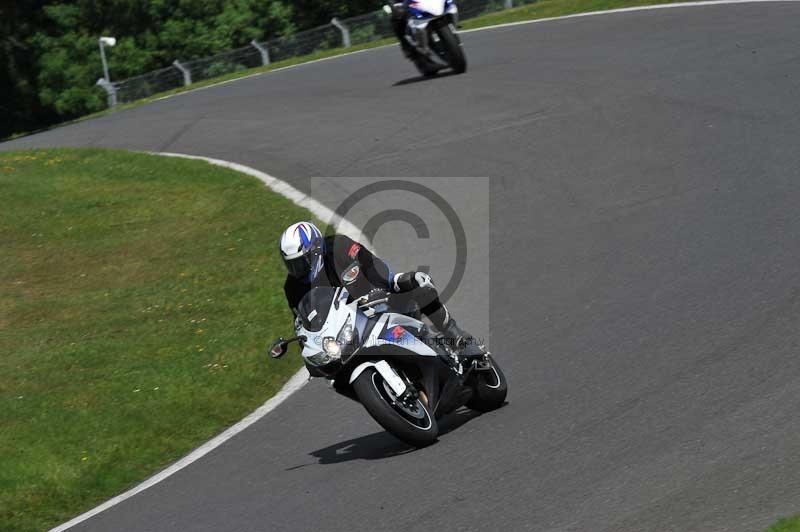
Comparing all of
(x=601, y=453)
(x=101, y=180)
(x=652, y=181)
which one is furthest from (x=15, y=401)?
(x=101, y=180)

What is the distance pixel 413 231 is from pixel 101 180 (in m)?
7.17

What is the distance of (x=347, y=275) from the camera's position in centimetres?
768

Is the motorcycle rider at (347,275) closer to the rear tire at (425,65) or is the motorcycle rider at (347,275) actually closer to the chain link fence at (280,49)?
the rear tire at (425,65)

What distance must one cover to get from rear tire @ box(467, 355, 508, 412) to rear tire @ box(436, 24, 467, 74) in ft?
43.8

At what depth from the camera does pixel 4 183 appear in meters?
19.4

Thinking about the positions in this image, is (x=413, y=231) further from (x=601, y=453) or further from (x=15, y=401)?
(x=601, y=453)

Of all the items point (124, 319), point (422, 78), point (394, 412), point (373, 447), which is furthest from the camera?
point (422, 78)

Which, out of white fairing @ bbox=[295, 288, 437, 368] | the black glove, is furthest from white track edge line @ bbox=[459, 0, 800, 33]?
white fairing @ bbox=[295, 288, 437, 368]

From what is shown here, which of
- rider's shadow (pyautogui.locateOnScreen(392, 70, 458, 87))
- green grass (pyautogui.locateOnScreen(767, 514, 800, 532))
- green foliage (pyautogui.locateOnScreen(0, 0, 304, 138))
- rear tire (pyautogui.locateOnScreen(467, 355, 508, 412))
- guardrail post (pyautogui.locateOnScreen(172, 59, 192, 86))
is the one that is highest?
green grass (pyautogui.locateOnScreen(767, 514, 800, 532))

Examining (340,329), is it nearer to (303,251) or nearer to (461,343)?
(303,251)

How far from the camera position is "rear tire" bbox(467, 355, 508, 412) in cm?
839

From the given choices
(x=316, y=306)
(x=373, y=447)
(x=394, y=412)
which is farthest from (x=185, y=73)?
(x=394, y=412)

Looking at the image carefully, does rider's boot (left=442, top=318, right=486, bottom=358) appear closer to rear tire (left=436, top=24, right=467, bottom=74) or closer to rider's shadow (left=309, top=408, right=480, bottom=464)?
rider's shadow (left=309, top=408, right=480, bottom=464)

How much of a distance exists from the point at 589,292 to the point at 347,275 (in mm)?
3626
